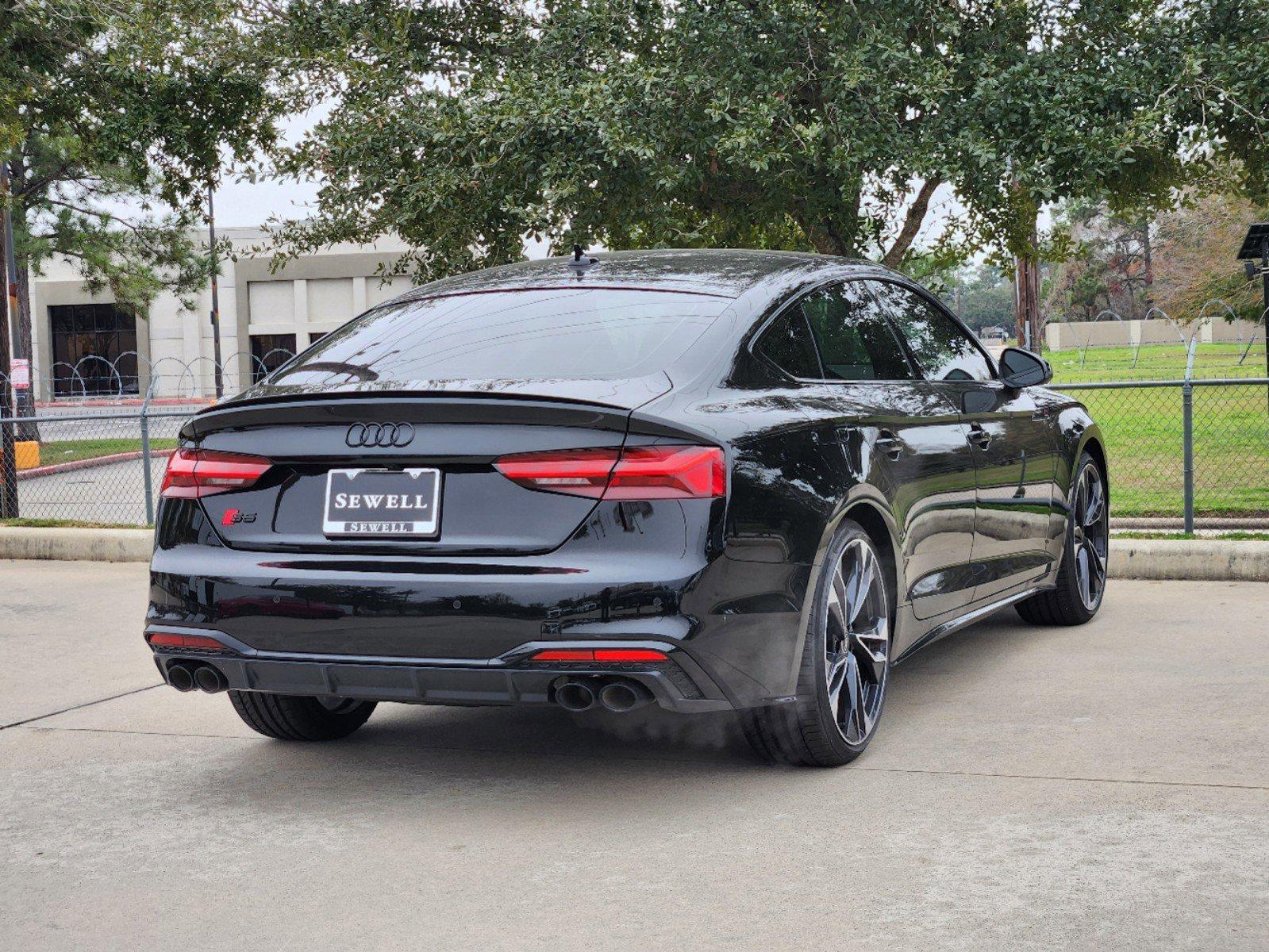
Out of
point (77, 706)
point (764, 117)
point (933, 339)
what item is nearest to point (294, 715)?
point (77, 706)

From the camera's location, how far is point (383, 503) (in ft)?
14.0

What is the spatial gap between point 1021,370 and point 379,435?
11.3ft

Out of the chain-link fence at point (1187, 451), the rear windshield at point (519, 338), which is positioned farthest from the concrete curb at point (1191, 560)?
→ the rear windshield at point (519, 338)

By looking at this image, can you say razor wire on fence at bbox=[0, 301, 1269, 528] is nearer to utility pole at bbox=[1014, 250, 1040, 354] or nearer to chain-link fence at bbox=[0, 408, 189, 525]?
chain-link fence at bbox=[0, 408, 189, 525]

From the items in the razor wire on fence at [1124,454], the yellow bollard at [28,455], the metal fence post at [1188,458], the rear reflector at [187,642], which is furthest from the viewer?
the yellow bollard at [28,455]

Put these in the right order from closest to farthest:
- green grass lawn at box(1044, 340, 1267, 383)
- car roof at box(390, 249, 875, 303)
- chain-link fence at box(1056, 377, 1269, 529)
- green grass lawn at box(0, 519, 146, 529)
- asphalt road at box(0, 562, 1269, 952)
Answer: asphalt road at box(0, 562, 1269, 952), car roof at box(390, 249, 875, 303), chain-link fence at box(1056, 377, 1269, 529), green grass lawn at box(0, 519, 146, 529), green grass lawn at box(1044, 340, 1267, 383)

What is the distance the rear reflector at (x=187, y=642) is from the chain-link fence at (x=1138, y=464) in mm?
5715

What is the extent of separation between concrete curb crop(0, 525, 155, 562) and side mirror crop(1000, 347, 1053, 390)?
665 centimetres

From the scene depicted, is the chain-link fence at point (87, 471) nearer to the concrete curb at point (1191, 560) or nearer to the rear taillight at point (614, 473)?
the concrete curb at point (1191, 560)

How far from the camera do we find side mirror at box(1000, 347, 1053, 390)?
257 inches

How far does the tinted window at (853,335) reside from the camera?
521 cm

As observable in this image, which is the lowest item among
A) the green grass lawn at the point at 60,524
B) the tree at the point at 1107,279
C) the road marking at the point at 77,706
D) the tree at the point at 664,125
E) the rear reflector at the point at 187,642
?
the road marking at the point at 77,706

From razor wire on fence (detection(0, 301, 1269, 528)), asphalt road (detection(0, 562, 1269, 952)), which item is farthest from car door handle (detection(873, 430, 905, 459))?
razor wire on fence (detection(0, 301, 1269, 528))

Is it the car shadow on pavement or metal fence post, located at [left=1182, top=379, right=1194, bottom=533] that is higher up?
metal fence post, located at [left=1182, top=379, right=1194, bottom=533]
